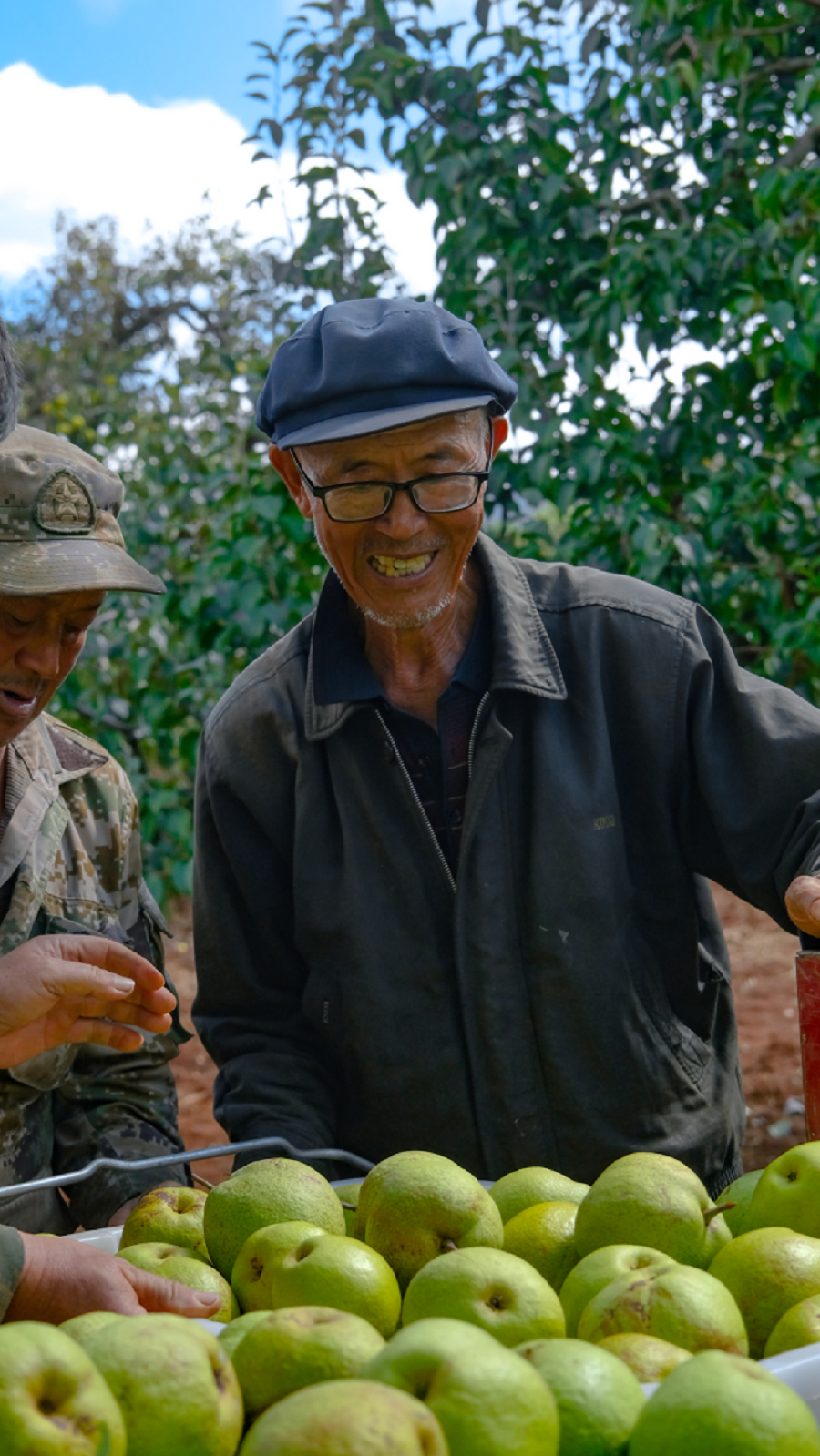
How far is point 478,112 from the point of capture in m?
4.91

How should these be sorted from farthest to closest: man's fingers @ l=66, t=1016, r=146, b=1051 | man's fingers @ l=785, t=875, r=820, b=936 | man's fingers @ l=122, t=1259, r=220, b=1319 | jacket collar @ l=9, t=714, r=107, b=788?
jacket collar @ l=9, t=714, r=107, b=788 < man's fingers @ l=66, t=1016, r=146, b=1051 < man's fingers @ l=785, t=875, r=820, b=936 < man's fingers @ l=122, t=1259, r=220, b=1319

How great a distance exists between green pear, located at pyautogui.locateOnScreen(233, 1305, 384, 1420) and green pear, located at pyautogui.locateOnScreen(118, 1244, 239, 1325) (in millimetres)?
233

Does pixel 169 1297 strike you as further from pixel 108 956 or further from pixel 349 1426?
pixel 108 956

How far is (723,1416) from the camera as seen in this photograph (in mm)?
954

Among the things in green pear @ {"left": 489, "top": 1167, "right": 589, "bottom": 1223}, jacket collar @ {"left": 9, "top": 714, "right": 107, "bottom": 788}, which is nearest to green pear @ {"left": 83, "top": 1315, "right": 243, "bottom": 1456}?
green pear @ {"left": 489, "top": 1167, "right": 589, "bottom": 1223}

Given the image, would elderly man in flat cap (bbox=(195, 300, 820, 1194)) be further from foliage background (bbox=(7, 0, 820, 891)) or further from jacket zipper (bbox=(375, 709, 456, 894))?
foliage background (bbox=(7, 0, 820, 891))

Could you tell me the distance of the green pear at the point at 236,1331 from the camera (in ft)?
3.88

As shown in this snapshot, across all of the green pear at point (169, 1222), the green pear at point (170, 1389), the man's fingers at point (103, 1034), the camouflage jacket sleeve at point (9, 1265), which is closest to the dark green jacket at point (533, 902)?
the man's fingers at point (103, 1034)

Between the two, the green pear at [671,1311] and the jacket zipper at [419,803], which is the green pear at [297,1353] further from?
the jacket zipper at [419,803]

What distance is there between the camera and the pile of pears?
96 cm

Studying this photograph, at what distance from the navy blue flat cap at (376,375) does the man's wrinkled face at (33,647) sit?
0.45m

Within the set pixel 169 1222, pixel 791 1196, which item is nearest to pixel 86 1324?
pixel 169 1222

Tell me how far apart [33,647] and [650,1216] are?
53.7 inches

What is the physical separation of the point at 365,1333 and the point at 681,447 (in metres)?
3.96
